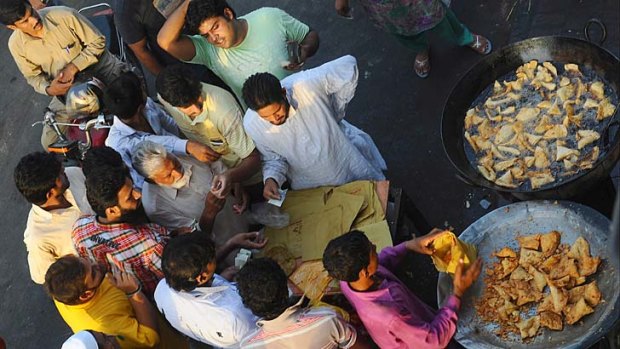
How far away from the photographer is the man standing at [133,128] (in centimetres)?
452

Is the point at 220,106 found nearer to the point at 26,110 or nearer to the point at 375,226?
the point at 375,226

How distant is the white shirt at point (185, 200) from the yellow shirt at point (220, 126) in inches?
4.7

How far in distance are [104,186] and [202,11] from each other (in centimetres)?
122

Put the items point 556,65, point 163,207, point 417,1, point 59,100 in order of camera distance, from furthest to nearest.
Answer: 1. point 59,100
2. point 417,1
3. point 556,65
4. point 163,207

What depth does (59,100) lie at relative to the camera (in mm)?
5691

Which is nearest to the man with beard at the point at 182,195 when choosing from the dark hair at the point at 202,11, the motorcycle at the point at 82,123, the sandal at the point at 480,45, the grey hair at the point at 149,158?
the grey hair at the point at 149,158

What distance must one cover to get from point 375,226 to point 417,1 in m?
1.89

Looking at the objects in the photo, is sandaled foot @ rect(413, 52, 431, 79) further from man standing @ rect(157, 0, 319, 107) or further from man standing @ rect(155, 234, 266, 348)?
man standing @ rect(155, 234, 266, 348)

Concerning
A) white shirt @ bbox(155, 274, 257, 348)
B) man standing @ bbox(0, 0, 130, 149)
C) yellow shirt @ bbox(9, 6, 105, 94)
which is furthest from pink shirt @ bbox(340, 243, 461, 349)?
yellow shirt @ bbox(9, 6, 105, 94)

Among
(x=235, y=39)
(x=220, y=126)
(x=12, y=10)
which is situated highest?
(x=235, y=39)

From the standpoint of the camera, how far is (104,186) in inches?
157

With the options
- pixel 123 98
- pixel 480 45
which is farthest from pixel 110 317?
pixel 480 45

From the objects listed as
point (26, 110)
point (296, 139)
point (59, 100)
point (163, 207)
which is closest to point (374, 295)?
point (296, 139)

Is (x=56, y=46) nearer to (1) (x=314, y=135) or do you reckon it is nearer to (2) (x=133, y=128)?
(2) (x=133, y=128)
